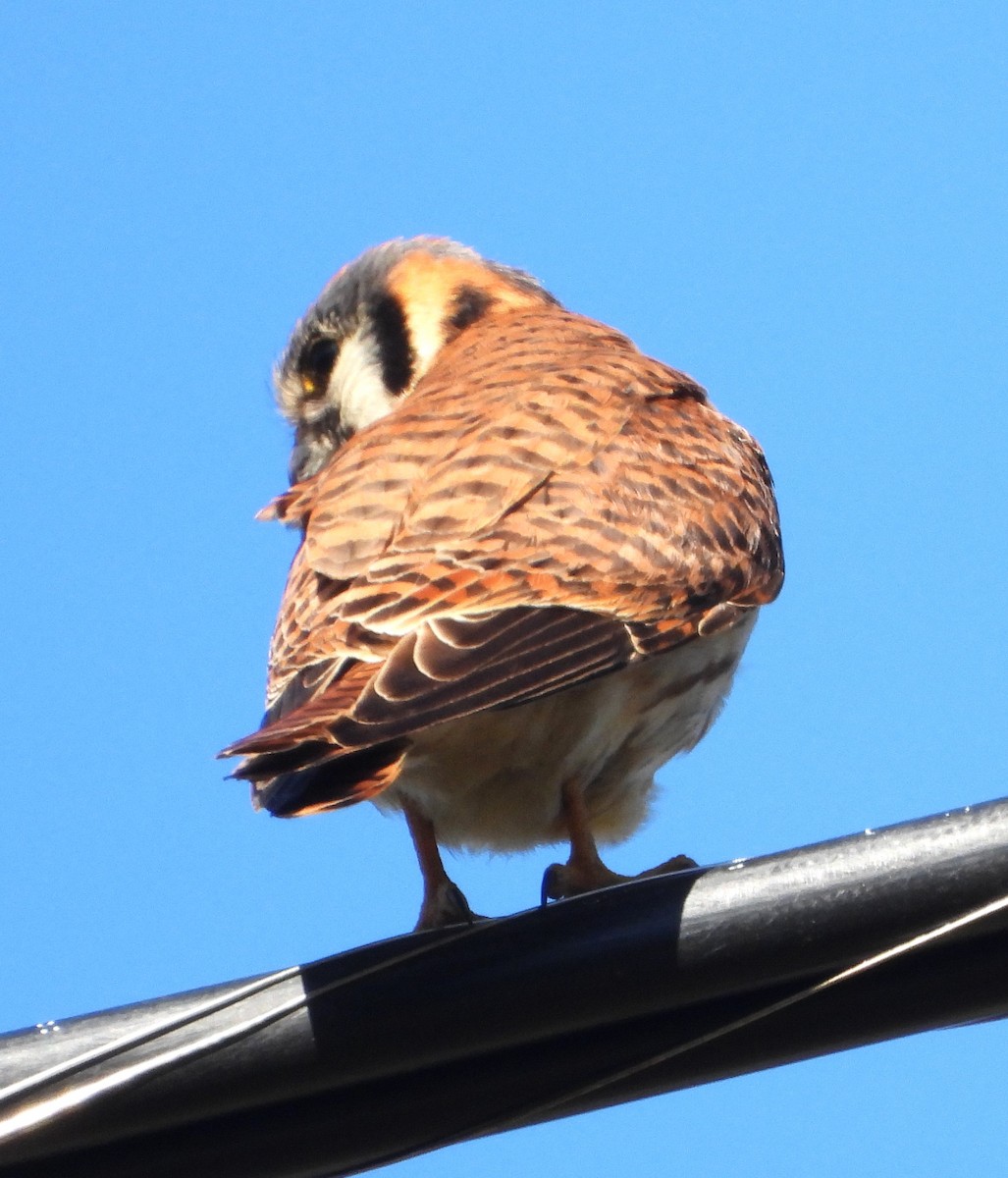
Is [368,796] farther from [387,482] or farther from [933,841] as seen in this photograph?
[387,482]

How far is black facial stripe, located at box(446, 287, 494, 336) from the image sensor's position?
21.0ft

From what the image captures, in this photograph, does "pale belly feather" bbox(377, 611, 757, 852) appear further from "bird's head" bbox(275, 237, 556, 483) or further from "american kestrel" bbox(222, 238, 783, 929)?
"bird's head" bbox(275, 237, 556, 483)

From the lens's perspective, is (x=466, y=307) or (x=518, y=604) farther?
(x=466, y=307)

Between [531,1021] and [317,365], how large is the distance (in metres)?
3.95

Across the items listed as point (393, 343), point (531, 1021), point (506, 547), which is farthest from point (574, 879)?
point (393, 343)

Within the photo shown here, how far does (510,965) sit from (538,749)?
137 centimetres

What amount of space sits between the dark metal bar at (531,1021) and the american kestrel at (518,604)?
0.45 m

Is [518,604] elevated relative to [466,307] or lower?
lower

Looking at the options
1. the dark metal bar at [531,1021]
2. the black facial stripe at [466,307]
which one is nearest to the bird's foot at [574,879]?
the dark metal bar at [531,1021]

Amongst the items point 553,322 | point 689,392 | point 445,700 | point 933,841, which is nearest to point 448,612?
point 445,700

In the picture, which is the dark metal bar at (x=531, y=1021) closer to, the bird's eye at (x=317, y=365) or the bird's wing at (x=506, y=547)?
the bird's wing at (x=506, y=547)

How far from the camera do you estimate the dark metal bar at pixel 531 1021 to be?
2574mm

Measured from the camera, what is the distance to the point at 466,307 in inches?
255

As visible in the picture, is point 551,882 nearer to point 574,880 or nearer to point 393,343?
point 574,880
